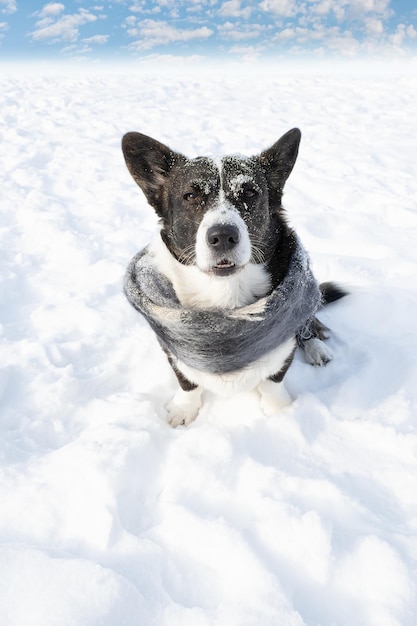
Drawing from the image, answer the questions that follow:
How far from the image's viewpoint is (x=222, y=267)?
1915mm

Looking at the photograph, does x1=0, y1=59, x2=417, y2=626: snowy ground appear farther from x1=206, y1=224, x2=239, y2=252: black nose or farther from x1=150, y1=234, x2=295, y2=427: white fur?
x1=206, y1=224, x2=239, y2=252: black nose

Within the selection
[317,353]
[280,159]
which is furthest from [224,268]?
[317,353]

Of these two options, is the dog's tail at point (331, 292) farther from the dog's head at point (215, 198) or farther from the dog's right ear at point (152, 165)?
the dog's right ear at point (152, 165)

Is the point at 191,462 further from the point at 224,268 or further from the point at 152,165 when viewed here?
the point at 152,165

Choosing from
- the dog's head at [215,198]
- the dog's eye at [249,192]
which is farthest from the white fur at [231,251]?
the dog's eye at [249,192]

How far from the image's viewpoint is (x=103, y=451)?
2.05m

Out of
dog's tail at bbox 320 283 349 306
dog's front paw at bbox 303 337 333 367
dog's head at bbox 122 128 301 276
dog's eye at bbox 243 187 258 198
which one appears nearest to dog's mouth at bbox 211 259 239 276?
dog's head at bbox 122 128 301 276

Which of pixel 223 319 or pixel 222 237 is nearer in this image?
pixel 222 237

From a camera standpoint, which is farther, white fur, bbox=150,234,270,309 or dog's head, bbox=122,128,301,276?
white fur, bbox=150,234,270,309

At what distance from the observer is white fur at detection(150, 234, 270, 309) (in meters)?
2.08

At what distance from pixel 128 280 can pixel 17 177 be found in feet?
17.0

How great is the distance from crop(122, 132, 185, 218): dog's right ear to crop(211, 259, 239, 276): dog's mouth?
533 millimetres

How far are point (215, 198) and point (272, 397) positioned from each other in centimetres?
109

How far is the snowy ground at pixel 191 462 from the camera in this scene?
1520 millimetres
